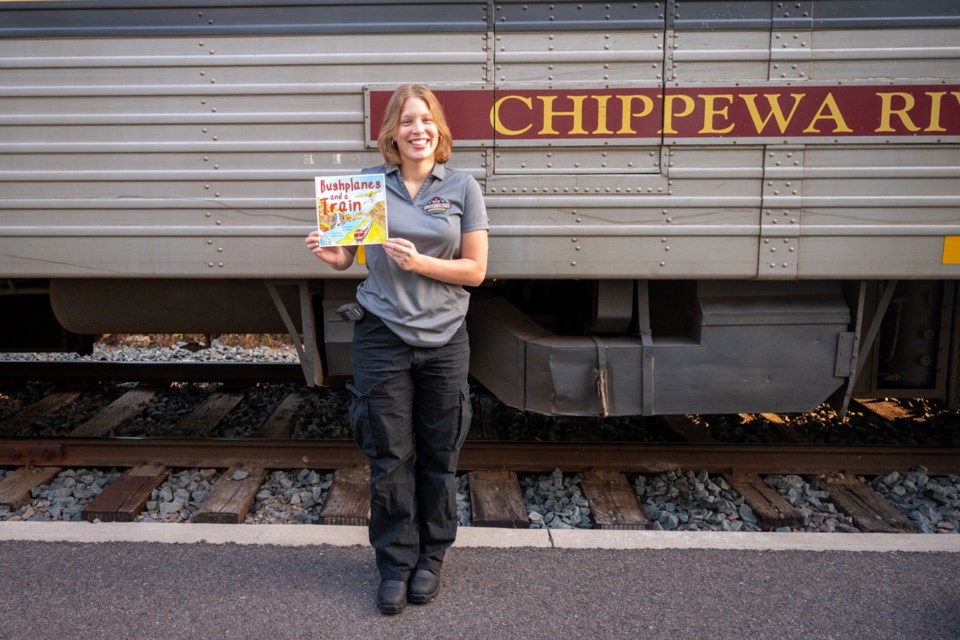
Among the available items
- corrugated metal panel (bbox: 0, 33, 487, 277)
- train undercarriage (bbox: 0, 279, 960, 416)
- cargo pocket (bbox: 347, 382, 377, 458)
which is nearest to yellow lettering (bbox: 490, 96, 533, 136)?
corrugated metal panel (bbox: 0, 33, 487, 277)

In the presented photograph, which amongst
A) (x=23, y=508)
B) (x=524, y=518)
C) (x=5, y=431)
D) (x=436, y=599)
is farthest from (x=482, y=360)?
(x=5, y=431)

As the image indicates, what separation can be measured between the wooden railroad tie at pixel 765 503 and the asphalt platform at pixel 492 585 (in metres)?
0.31

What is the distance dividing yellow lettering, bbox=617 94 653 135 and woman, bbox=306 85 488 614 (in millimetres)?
896

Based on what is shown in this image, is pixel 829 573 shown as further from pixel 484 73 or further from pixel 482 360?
pixel 484 73

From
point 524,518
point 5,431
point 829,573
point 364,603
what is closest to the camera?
point 364,603

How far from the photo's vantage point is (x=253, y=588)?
2641 mm

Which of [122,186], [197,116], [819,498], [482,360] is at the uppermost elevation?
[197,116]

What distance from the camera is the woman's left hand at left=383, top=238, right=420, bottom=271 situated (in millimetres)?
2299

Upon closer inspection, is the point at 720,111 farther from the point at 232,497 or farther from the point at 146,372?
the point at 146,372

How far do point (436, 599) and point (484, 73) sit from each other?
1.98 meters

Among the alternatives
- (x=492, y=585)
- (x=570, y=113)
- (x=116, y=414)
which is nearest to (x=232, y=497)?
(x=492, y=585)

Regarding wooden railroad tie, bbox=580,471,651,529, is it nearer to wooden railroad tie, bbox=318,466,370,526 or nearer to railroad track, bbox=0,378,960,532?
railroad track, bbox=0,378,960,532

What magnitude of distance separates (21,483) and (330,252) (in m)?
2.28

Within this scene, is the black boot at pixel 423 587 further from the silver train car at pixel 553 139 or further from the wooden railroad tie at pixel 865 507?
the wooden railroad tie at pixel 865 507
